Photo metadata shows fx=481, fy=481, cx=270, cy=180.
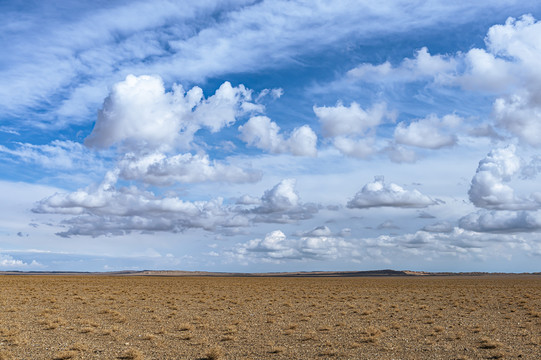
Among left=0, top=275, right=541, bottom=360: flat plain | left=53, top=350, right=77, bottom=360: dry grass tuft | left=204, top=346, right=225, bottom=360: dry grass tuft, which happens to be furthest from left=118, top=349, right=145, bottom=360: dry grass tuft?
left=204, top=346, right=225, bottom=360: dry grass tuft

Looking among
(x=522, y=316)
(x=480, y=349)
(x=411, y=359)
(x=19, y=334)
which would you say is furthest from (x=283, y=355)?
(x=522, y=316)

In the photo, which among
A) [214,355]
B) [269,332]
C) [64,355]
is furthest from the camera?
[269,332]

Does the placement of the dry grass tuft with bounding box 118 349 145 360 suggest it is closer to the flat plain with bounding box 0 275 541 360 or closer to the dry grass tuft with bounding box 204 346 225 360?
the flat plain with bounding box 0 275 541 360

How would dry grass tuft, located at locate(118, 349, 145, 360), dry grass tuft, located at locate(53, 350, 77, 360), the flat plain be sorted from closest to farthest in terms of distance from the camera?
dry grass tuft, located at locate(53, 350, 77, 360) → dry grass tuft, located at locate(118, 349, 145, 360) → the flat plain

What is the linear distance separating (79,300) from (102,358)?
2468 cm

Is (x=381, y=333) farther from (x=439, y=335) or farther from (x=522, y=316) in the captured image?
(x=522, y=316)

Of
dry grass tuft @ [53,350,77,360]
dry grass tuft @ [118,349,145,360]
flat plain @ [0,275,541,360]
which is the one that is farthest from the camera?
flat plain @ [0,275,541,360]

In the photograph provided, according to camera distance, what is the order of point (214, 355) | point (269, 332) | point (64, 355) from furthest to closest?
1. point (269, 332)
2. point (214, 355)
3. point (64, 355)

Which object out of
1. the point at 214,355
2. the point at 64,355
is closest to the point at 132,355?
the point at 64,355

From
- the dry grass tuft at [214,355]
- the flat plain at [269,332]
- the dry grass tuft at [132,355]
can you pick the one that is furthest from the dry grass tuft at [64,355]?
the dry grass tuft at [214,355]

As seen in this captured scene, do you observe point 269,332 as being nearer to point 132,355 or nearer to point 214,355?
point 214,355

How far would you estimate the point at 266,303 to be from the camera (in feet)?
124

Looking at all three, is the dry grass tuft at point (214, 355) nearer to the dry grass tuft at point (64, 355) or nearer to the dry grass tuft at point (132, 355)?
the dry grass tuft at point (132, 355)

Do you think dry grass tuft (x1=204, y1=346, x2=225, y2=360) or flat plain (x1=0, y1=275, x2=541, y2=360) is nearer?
dry grass tuft (x1=204, y1=346, x2=225, y2=360)
